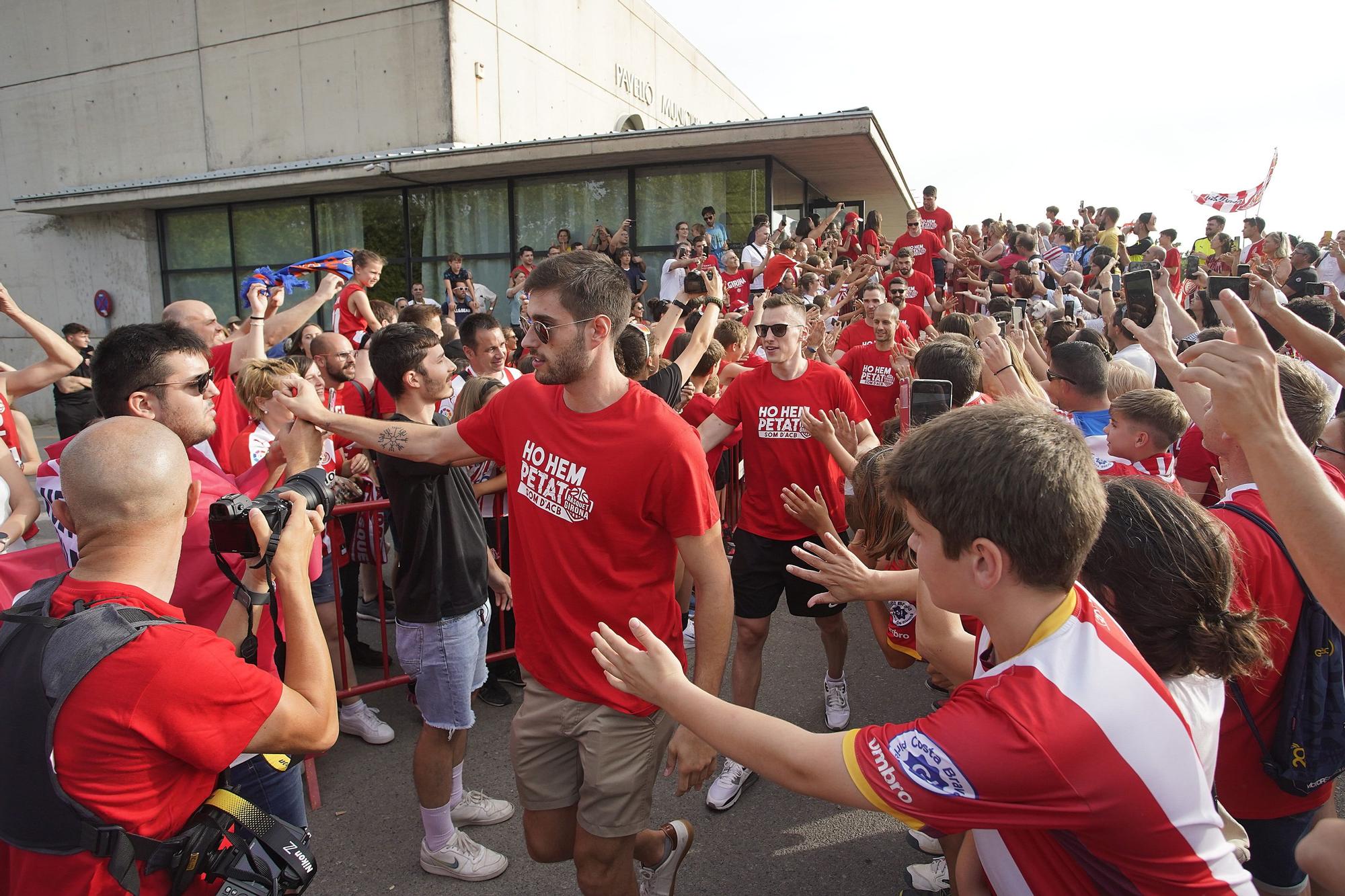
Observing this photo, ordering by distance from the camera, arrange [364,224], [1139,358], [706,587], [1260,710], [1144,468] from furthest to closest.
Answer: [364,224] → [1139,358] → [1144,468] → [706,587] → [1260,710]

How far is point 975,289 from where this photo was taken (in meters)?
12.2

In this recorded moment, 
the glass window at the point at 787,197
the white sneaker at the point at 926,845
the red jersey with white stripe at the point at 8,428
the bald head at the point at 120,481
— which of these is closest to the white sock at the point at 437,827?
the bald head at the point at 120,481

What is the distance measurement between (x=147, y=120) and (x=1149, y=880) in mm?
23616

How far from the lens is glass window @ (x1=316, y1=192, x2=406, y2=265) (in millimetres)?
16641

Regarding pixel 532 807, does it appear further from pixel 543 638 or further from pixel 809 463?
pixel 809 463

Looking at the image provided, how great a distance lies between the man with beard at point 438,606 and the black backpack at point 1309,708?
9.15ft

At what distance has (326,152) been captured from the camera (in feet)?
57.6

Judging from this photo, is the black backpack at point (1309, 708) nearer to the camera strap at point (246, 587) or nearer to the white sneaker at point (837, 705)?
the white sneaker at point (837, 705)

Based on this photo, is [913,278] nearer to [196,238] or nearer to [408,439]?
[408,439]

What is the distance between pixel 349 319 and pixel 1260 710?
8.31 m

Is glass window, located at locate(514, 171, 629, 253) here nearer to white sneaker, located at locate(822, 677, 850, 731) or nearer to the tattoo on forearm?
white sneaker, located at locate(822, 677, 850, 731)

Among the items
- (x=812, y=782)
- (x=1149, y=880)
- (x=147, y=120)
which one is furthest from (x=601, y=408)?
(x=147, y=120)

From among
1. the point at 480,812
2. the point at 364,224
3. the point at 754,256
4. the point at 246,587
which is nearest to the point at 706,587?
the point at 246,587

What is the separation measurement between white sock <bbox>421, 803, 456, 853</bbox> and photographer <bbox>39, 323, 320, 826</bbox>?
0.60 meters
